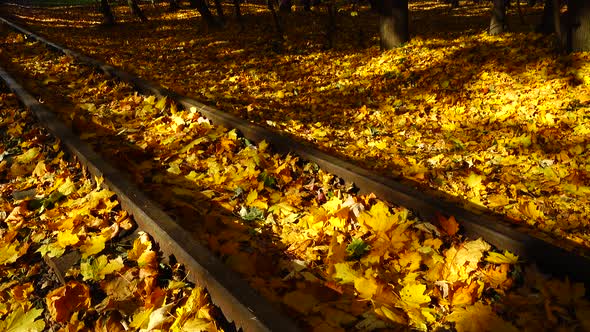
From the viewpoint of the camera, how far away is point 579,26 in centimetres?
671

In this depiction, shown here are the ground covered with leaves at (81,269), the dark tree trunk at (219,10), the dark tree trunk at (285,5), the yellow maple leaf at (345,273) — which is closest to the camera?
the ground covered with leaves at (81,269)

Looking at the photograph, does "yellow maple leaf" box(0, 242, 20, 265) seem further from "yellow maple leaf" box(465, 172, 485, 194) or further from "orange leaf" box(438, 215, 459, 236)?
"yellow maple leaf" box(465, 172, 485, 194)

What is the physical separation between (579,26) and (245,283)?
7.33m

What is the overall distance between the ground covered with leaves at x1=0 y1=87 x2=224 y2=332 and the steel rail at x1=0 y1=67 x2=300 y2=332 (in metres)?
0.08

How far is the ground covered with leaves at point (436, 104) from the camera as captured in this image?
3.80 m

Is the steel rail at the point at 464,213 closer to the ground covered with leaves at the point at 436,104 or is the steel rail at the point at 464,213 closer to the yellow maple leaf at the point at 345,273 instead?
the ground covered with leaves at the point at 436,104

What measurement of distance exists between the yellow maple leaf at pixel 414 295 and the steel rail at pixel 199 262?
0.77 meters

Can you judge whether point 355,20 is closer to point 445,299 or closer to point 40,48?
point 40,48

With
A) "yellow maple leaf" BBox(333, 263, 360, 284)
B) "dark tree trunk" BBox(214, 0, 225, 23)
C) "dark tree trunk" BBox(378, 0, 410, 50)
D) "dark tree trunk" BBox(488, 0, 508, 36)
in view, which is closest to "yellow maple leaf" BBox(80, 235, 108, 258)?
"yellow maple leaf" BBox(333, 263, 360, 284)

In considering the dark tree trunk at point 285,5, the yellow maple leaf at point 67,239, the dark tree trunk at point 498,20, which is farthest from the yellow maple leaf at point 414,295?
the dark tree trunk at point 285,5

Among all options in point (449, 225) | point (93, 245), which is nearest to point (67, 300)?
point (93, 245)

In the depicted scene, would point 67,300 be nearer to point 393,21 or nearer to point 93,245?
point 93,245

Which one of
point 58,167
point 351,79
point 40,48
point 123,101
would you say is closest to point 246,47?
point 351,79

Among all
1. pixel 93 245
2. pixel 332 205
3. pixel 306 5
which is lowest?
pixel 332 205
